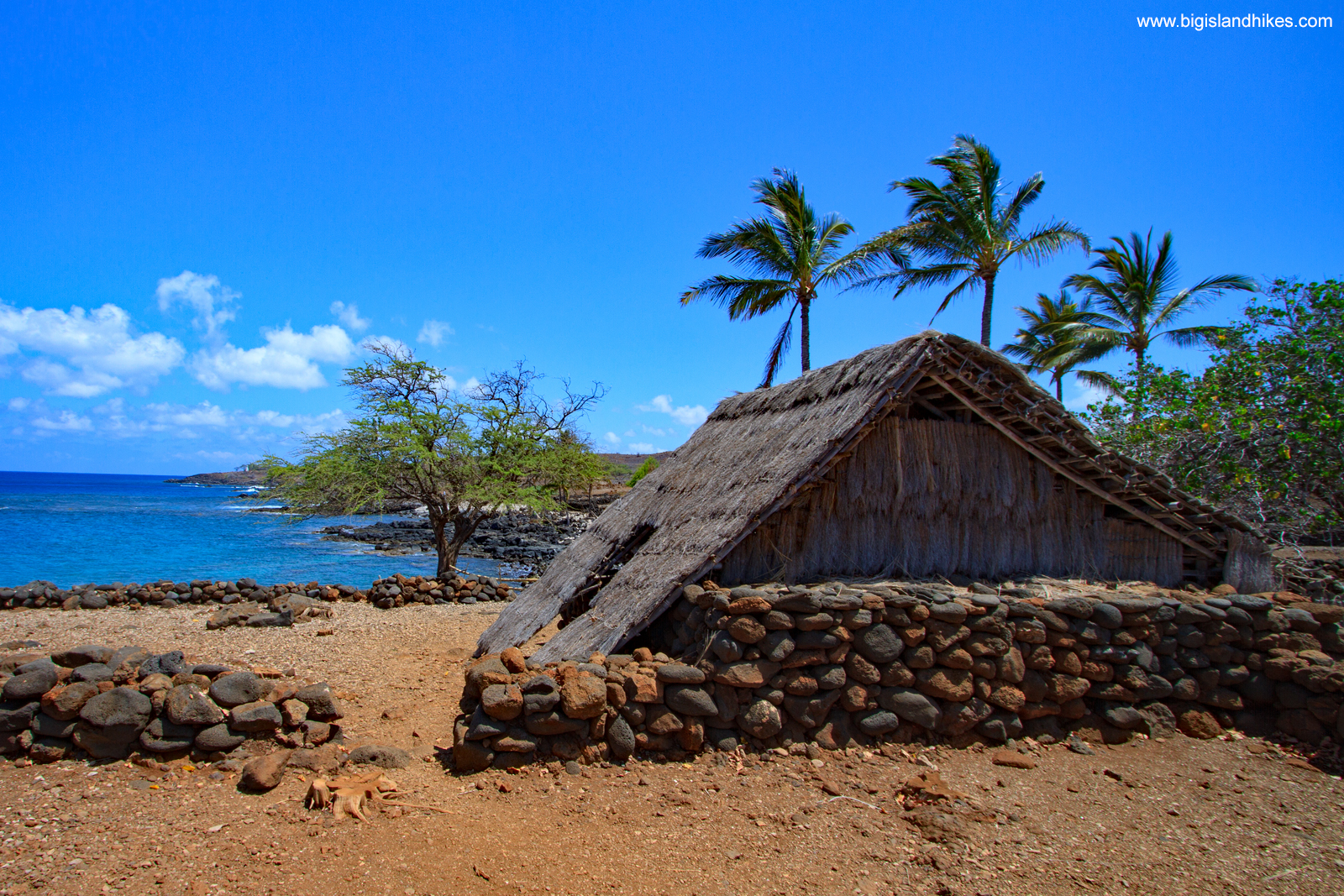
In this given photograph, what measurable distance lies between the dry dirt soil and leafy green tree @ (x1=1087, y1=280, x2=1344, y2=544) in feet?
17.1

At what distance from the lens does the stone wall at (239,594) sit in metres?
12.5

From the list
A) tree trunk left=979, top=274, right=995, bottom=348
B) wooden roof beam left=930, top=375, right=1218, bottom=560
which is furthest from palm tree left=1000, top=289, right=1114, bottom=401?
wooden roof beam left=930, top=375, right=1218, bottom=560

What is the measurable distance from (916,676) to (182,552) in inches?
1478

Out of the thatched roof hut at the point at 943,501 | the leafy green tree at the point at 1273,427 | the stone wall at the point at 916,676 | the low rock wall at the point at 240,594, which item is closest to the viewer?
the stone wall at the point at 916,676


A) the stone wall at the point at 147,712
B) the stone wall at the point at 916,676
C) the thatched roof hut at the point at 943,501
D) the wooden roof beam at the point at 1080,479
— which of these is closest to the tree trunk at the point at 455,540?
the thatched roof hut at the point at 943,501

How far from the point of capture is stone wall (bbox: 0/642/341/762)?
5332 millimetres

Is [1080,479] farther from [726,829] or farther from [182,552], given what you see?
[182,552]

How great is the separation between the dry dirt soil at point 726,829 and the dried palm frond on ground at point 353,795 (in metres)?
0.09

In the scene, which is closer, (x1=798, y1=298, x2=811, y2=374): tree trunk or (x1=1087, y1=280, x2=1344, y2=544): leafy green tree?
(x1=1087, y1=280, x2=1344, y2=544): leafy green tree

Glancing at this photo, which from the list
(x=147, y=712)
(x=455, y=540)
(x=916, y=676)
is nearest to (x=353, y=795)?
(x=147, y=712)

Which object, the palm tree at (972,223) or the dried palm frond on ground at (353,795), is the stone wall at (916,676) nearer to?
the dried palm frond on ground at (353,795)

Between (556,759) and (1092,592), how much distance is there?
17.4 ft

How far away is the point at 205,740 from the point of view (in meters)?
5.41

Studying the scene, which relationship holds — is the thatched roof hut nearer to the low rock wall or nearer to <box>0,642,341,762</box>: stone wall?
<box>0,642,341,762</box>: stone wall
